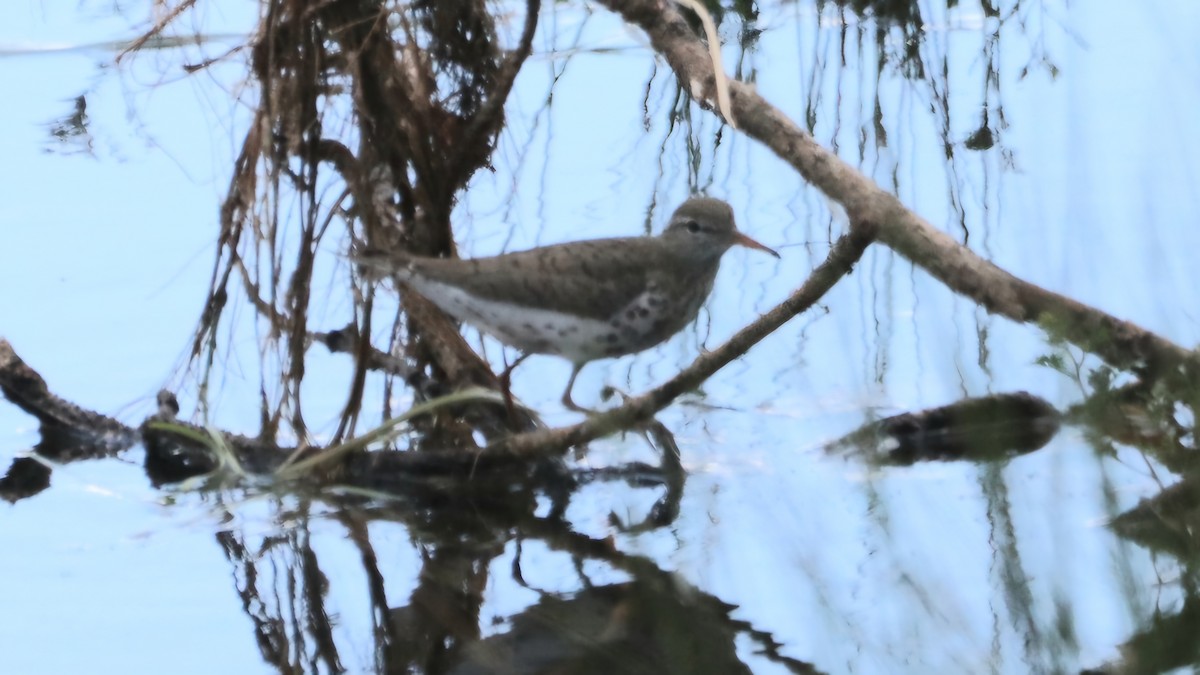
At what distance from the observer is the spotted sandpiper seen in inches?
129

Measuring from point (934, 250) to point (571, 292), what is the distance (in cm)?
77

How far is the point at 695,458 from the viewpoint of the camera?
145 inches

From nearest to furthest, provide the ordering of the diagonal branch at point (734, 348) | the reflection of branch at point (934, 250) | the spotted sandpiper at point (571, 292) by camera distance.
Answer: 1. the diagonal branch at point (734, 348)
2. the reflection of branch at point (934, 250)
3. the spotted sandpiper at point (571, 292)

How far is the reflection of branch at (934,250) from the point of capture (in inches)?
116

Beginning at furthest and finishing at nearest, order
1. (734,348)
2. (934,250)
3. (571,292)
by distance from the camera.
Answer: (571,292) → (934,250) → (734,348)

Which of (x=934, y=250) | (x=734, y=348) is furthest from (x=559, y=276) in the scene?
(x=934, y=250)

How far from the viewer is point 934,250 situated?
3.21 meters

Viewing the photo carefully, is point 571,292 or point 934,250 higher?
point 571,292

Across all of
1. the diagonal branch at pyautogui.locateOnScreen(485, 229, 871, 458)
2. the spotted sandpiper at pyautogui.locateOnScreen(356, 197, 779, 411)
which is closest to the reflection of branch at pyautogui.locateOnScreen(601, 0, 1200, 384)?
the diagonal branch at pyautogui.locateOnScreen(485, 229, 871, 458)

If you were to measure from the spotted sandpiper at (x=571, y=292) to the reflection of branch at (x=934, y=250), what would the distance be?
36 centimetres

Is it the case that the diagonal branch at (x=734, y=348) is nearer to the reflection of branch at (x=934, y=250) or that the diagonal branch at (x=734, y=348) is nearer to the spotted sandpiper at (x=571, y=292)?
the reflection of branch at (x=934, y=250)

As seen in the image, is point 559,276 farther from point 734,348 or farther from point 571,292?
point 734,348

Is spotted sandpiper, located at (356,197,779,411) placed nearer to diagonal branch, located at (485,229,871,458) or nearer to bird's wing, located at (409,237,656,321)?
bird's wing, located at (409,237,656,321)

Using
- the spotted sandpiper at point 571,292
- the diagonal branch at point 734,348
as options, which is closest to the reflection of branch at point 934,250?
the diagonal branch at point 734,348
